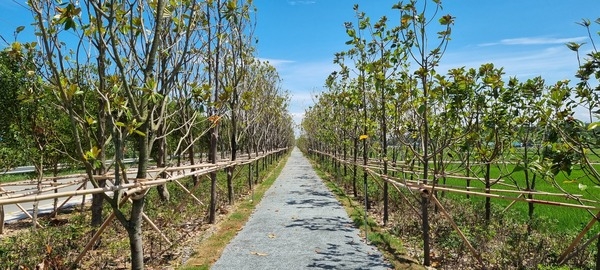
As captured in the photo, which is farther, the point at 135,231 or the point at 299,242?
the point at 299,242

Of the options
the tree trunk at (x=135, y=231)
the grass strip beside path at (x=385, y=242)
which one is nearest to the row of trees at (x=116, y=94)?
the tree trunk at (x=135, y=231)

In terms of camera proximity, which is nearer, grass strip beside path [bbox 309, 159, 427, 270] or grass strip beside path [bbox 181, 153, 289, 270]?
grass strip beside path [bbox 309, 159, 427, 270]

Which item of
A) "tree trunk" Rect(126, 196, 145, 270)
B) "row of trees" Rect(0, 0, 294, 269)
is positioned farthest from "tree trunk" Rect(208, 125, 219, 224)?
"tree trunk" Rect(126, 196, 145, 270)

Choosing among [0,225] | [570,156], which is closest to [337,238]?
[570,156]

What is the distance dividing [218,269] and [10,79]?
673 cm

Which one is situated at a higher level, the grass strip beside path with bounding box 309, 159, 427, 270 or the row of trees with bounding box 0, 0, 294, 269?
the row of trees with bounding box 0, 0, 294, 269

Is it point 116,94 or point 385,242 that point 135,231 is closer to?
point 116,94

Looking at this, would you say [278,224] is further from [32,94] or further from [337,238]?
[32,94]

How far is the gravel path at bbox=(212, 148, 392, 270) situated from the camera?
20.8ft

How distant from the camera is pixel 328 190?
1591 cm

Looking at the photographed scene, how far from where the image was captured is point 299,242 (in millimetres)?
7664

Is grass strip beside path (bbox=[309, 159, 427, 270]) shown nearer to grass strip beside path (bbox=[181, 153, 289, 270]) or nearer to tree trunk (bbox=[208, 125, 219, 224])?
grass strip beside path (bbox=[181, 153, 289, 270])

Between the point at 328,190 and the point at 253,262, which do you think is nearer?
the point at 253,262

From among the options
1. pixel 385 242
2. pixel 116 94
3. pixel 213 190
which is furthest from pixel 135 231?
pixel 213 190
